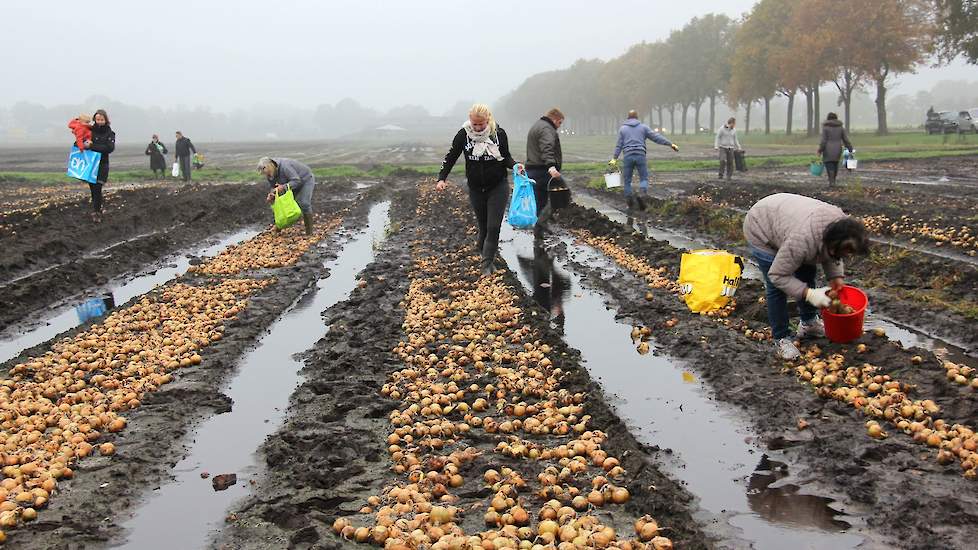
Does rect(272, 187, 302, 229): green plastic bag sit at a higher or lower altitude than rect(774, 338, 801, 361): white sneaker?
higher

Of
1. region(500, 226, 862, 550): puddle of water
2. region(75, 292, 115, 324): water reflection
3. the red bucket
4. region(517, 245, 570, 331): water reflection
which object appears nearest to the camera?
region(500, 226, 862, 550): puddle of water

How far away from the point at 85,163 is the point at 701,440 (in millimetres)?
14346

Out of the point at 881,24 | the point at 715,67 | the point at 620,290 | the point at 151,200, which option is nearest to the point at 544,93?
the point at 715,67

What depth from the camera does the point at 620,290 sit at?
30.8ft

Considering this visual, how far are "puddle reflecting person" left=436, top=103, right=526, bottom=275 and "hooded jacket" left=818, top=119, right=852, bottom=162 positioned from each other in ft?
37.8

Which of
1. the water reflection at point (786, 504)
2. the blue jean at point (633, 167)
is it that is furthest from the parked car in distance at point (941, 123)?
the water reflection at point (786, 504)

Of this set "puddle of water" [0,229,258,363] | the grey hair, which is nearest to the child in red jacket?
"puddle of water" [0,229,258,363]

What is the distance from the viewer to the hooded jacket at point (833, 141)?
18359 millimetres

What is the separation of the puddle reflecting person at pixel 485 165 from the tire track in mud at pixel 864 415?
317 centimetres

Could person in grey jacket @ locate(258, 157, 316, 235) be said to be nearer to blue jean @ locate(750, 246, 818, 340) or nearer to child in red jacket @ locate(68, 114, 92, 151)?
child in red jacket @ locate(68, 114, 92, 151)

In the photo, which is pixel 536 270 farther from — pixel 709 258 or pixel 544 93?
pixel 544 93

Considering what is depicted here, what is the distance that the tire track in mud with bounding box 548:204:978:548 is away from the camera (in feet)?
13.0

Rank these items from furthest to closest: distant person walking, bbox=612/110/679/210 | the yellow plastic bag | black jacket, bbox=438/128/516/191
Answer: distant person walking, bbox=612/110/679/210
black jacket, bbox=438/128/516/191
the yellow plastic bag

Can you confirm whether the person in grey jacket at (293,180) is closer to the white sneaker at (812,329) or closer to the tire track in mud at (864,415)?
the tire track in mud at (864,415)
